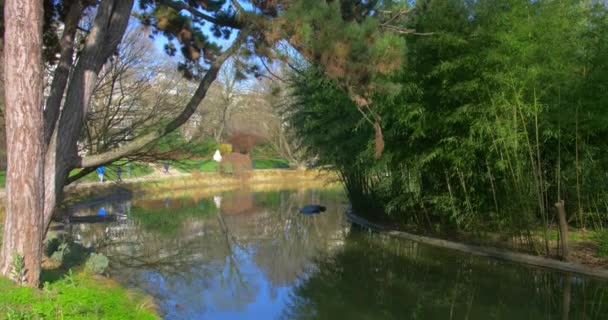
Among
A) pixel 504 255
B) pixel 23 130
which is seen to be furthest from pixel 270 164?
pixel 23 130

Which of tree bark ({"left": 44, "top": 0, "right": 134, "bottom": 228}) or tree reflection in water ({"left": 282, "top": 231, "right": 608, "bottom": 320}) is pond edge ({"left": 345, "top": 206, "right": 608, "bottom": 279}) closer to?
tree reflection in water ({"left": 282, "top": 231, "right": 608, "bottom": 320})

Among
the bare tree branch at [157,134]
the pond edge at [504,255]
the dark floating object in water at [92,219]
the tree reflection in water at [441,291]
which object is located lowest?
the tree reflection in water at [441,291]

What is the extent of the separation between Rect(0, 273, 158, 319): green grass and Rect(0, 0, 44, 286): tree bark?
10.3 inches

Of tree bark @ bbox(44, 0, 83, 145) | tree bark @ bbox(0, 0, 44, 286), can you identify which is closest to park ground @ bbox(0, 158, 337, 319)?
tree bark @ bbox(0, 0, 44, 286)

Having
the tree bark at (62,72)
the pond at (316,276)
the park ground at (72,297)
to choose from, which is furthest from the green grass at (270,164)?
the tree bark at (62,72)

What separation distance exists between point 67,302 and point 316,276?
4.66 metres

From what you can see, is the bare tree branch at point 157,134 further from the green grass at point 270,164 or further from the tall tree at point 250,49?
the green grass at point 270,164

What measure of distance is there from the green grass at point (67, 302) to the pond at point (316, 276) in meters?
1.15

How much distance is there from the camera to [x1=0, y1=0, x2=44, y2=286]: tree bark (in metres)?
4.57

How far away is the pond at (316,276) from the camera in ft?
21.9

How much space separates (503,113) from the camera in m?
8.59

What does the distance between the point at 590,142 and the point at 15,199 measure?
819 centimetres

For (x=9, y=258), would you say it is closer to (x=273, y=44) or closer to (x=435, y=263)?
(x=273, y=44)

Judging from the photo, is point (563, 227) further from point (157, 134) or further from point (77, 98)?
point (77, 98)
